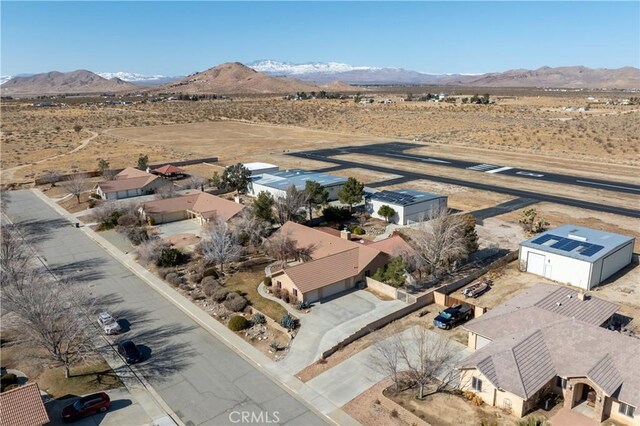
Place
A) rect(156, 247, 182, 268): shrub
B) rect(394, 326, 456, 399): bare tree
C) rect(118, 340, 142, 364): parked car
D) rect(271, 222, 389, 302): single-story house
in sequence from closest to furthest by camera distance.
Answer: rect(394, 326, 456, 399): bare tree < rect(118, 340, 142, 364): parked car < rect(271, 222, 389, 302): single-story house < rect(156, 247, 182, 268): shrub

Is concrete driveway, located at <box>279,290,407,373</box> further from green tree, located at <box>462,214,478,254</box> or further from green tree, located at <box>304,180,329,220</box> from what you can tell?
green tree, located at <box>304,180,329,220</box>

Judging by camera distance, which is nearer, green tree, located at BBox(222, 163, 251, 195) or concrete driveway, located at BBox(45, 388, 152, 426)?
concrete driveway, located at BBox(45, 388, 152, 426)

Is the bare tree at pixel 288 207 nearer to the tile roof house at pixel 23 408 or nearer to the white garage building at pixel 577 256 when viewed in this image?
the white garage building at pixel 577 256

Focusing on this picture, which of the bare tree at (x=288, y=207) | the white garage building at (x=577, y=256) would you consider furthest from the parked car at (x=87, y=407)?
the white garage building at (x=577, y=256)

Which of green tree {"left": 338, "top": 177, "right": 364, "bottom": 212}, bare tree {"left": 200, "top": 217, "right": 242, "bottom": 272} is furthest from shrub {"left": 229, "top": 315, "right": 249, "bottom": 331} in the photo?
green tree {"left": 338, "top": 177, "right": 364, "bottom": 212}

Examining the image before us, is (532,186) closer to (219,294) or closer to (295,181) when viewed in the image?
(295,181)
